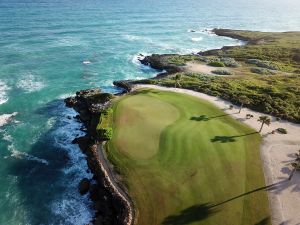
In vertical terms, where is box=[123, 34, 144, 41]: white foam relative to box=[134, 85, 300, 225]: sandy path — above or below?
below

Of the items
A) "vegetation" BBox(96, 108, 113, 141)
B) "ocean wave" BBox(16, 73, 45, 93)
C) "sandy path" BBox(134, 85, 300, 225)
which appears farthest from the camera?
"ocean wave" BBox(16, 73, 45, 93)

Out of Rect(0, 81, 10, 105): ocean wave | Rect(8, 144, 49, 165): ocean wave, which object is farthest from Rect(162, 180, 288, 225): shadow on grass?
Rect(0, 81, 10, 105): ocean wave

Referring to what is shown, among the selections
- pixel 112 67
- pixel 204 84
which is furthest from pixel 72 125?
pixel 112 67

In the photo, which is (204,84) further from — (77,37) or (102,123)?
(77,37)

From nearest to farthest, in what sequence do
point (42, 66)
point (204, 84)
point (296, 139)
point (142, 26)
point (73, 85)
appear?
point (296, 139)
point (204, 84)
point (73, 85)
point (42, 66)
point (142, 26)

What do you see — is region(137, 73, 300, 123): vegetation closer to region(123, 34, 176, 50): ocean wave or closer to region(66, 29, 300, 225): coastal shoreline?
region(66, 29, 300, 225): coastal shoreline

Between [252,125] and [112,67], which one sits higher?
[252,125]
